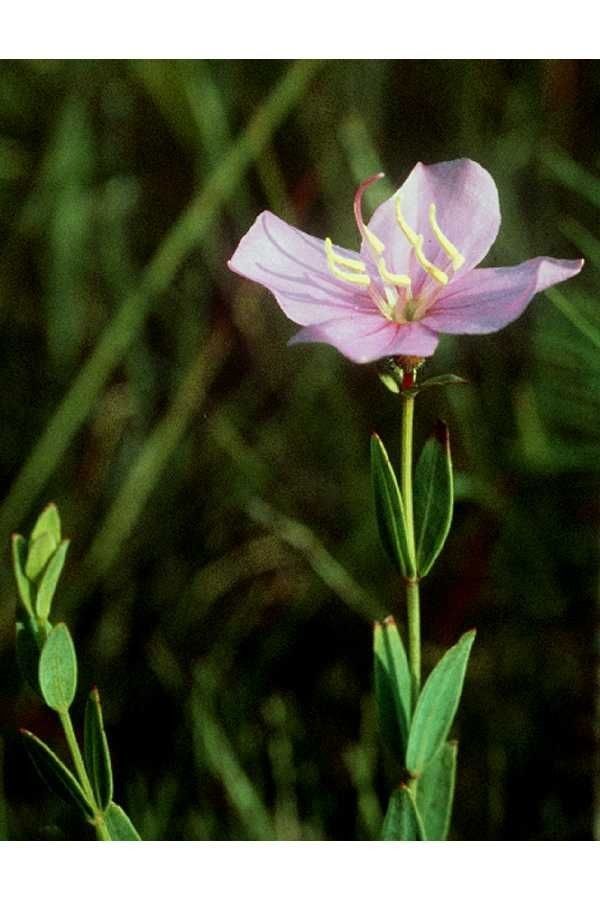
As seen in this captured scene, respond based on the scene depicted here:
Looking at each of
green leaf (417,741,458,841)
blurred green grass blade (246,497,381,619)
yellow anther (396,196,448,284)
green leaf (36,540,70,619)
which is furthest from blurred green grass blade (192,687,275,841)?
yellow anther (396,196,448,284)

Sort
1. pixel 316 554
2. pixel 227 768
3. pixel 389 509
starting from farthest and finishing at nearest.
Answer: pixel 316 554
pixel 227 768
pixel 389 509

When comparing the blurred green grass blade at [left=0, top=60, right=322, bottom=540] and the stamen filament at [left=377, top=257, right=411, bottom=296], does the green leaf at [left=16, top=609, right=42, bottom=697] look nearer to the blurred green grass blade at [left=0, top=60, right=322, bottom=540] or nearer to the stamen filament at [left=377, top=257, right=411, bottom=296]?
the stamen filament at [left=377, top=257, right=411, bottom=296]

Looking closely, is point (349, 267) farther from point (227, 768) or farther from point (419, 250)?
point (227, 768)

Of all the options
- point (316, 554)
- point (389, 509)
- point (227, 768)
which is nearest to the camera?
point (389, 509)

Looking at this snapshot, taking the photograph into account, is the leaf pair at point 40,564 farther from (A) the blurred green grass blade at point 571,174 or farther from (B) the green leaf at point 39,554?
(A) the blurred green grass blade at point 571,174

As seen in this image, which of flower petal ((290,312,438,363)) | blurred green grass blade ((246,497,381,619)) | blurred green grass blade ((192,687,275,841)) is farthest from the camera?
blurred green grass blade ((246,497,381,619))

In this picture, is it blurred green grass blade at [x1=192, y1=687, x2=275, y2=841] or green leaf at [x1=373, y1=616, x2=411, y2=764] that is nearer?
green leaf at [x1=373, y1=616, x2=411, y2=764]

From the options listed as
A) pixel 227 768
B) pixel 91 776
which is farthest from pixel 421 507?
pixel 227 768
